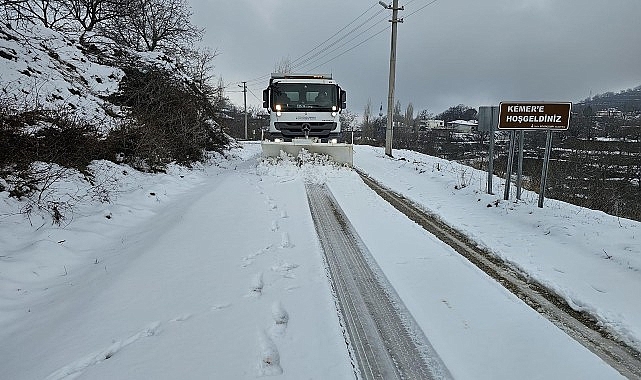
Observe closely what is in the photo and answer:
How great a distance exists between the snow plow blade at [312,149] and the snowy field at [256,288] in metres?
5.07

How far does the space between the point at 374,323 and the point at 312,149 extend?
9323mm

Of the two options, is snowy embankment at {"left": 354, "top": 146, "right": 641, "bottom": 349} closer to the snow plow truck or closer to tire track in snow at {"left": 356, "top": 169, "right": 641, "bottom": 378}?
tire track in snow at {"left": 356, "top": 169, "right": 641, "bottom": 378}

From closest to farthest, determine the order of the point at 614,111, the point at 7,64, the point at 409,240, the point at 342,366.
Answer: the point at 342,366 → the point at 409,240 → the point at 7,64 → the point at 614,111

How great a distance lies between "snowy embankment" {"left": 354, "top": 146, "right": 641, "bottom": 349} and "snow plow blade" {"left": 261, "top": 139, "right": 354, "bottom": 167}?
3928mm

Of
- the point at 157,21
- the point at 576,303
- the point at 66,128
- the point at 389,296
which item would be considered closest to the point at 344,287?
the point at 389,296

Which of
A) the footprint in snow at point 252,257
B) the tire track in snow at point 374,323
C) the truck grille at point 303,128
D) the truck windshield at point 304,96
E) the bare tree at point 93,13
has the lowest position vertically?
the tire track in snow at point 374,323

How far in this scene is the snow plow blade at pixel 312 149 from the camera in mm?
12133

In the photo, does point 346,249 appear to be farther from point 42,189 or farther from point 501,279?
point 42,189

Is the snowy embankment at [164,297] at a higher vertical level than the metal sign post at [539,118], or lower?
lower

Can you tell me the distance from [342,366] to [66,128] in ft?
25.6

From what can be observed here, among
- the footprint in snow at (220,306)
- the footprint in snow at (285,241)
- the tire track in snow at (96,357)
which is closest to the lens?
the tire track in snow at (96,357)

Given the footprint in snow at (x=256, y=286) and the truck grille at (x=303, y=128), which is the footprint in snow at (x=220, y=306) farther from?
the truck grille at (x=303, y=128)

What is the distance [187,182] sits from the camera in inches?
393

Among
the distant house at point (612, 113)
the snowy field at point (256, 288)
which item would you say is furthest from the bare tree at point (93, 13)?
the distant house at point (612, 113)
